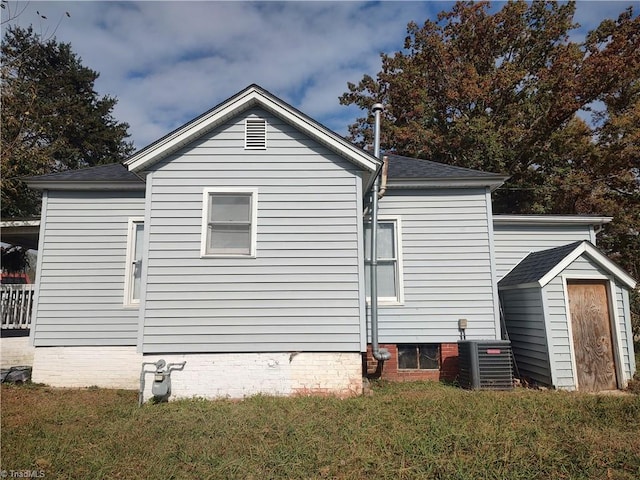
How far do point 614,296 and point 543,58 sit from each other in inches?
652

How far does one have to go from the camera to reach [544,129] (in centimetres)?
1786

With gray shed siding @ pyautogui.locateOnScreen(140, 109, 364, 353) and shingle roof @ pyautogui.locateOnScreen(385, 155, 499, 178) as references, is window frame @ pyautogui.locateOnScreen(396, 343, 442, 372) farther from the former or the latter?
shingle roof @ pyautogui.locateOnScreen(385, 155, 499, 178)

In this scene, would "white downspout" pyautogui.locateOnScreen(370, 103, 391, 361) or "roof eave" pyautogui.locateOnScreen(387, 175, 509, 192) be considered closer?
"white downspout" pyautogui.locateOnScreen(370, 103, 391, 361)

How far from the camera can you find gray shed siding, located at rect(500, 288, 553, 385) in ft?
23.6

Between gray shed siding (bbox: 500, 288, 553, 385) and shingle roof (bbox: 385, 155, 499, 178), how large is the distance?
2.58 meters

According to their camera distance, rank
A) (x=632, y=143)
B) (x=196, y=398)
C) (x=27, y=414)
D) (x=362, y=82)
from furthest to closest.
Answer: (x=362, y=82) → (x=632, y=143) → (x=196, y=398) → (x=27, y=414)

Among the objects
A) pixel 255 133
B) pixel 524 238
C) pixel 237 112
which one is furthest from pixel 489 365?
pixel 237 112

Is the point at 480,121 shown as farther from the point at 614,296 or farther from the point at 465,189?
the point at 614,296

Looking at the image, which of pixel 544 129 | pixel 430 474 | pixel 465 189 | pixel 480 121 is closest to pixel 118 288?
pixel 430 474

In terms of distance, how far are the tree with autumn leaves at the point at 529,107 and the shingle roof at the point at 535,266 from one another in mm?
9504

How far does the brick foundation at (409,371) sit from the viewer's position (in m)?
7.81

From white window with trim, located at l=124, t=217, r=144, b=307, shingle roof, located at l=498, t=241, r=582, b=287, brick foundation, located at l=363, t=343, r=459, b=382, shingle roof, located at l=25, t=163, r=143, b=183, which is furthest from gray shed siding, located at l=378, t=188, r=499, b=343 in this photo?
shingle roof, located at l=25, t=163, r=143, b=183

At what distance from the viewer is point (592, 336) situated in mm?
7180

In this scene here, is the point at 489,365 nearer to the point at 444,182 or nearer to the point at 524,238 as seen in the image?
the point at 444,182
